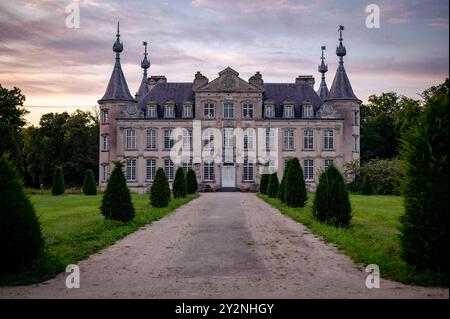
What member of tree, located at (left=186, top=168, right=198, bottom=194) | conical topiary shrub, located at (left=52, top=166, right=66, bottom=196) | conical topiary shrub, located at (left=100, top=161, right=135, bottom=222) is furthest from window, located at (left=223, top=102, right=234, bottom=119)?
conical topiary shrub, located at (left=100, top=161, right=135, bottom=222)

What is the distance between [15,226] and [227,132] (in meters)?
37.9

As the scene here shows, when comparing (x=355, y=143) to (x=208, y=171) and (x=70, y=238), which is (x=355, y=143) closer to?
(x=208, y=171)

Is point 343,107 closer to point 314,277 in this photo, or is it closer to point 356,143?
point 356,143

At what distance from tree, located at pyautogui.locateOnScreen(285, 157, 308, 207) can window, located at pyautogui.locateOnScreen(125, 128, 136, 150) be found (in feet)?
86.6

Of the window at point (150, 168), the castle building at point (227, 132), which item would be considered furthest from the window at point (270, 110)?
the window at point (150, 168)

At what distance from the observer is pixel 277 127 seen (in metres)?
46.0

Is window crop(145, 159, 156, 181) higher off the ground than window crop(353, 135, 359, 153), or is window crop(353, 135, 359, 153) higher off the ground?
window crop(353, 135, 359, 153)

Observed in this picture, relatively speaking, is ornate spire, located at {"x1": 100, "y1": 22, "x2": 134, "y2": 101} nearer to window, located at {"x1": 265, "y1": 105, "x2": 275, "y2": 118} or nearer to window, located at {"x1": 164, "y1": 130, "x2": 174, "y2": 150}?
window, located at {"x1": 164, "y1": 130, "x2": 174, "y2": 150}

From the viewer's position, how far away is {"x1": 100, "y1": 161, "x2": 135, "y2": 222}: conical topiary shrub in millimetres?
15383

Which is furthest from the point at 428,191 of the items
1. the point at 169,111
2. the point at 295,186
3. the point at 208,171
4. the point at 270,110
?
the point at 169,111

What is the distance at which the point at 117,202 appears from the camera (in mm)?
15430

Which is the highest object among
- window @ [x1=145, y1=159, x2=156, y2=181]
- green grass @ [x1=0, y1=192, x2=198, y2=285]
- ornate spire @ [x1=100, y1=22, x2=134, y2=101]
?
ornate spire @ [x1=100, y1=22, x2=134, y2=101]
